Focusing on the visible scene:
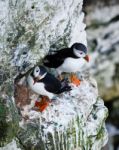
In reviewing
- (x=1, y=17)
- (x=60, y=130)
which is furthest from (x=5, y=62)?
(x=60, y=130)

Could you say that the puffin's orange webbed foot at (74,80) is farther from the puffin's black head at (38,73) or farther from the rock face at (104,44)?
the rock face at (104,44)

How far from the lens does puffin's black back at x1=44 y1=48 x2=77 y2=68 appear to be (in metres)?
8.59

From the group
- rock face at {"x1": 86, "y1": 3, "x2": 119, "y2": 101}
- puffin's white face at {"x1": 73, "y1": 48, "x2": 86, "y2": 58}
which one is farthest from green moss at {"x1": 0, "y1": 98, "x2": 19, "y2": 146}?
rock face at {"x1": 86, "y1": 3, "x2": 119, "y2": 101}

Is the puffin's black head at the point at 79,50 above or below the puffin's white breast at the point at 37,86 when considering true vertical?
above

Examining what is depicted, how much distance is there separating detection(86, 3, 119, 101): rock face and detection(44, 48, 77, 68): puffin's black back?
16.5 ft

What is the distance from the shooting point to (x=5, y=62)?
777 centimetres

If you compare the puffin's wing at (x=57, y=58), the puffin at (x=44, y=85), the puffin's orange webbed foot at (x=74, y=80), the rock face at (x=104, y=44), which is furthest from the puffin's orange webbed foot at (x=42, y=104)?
the rock face at (x=104, y=44)

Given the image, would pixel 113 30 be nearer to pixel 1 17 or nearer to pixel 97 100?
pixel 97 100

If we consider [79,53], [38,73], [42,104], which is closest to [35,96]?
[42,104]

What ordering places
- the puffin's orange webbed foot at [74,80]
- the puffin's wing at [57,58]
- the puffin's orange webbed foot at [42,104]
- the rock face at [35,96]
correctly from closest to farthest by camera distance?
the rock face at [35,96] → the puffin's orange webbed foot at [42,104] → the puffin's wing at [57,58] → the puffin's orange webbed foot at [74,80]

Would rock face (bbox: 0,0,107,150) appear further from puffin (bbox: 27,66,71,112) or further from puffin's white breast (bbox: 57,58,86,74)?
puffin's white breast (bbox: 57,58,86,74)

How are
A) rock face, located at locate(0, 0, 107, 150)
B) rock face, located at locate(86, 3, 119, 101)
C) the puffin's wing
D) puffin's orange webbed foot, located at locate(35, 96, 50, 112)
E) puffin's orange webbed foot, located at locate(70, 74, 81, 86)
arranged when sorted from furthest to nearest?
rock face, located at locate(86, 3, 119, 101) → puffin's orange webbed foot, located at locate(70, 74, 81, 86) → the puffin's wing → puffin's orange webbed foot, located at locate(35, 96, 50, 112) → rock face, located at locate(0, 0, 107, 150)

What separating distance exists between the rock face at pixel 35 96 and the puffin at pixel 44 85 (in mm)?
90

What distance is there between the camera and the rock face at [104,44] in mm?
13773
